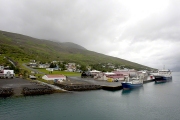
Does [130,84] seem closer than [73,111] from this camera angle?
No

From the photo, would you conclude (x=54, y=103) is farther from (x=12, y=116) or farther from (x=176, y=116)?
(x=176, y=116)

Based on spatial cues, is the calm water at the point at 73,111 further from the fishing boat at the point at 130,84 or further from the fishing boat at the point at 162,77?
the fishing boat at the point at 162,77

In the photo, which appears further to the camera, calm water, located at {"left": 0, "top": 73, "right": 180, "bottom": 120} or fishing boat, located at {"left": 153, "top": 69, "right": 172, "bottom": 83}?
fishing boat, located at {"left": 153, "top": 69, "right": 172, "bottom": 83}

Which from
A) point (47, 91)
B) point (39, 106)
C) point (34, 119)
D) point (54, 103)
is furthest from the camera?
point (47, 91)

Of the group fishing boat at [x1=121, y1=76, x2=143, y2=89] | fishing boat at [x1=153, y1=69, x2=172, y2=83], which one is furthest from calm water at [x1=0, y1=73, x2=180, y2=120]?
fishing boat at [x1=153, y1=69, x2=172, y2=83]

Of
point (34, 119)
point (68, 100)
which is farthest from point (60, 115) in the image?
point (68, 100)

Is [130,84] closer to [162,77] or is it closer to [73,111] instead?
[73,111]

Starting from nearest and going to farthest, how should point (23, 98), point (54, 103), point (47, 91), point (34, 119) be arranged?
1. point (34, 119)
2. point (54, 103)
3. point (23, 98)
4. point (47, 91)

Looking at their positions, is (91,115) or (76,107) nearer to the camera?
(91,115)

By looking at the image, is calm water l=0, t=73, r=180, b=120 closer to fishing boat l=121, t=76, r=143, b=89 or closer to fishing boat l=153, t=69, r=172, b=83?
fishing boat l=121, t=76, r=143, b=89

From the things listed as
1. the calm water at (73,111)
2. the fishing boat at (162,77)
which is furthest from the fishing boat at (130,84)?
the fishing boat at (162,77)

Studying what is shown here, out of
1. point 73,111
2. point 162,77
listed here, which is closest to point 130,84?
point 73,111
